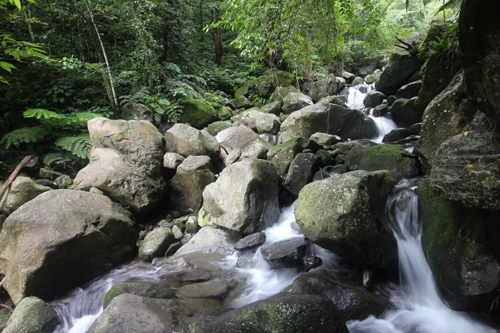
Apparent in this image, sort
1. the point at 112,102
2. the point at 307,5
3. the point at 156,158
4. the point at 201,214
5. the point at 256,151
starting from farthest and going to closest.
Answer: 1. the point at 112,102
2. the point at 256,151
3. the point at 156,158
4. the point at 201,214
5. the point at 307,5

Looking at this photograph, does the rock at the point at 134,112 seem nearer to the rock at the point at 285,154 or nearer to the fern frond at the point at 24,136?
the fern frond at the point at 24,136

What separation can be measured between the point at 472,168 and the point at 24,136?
916 centimetres

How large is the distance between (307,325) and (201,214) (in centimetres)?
399

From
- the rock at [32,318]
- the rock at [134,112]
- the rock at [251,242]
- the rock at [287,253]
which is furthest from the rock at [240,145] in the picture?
the rock at [32,318]

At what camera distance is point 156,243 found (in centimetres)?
506

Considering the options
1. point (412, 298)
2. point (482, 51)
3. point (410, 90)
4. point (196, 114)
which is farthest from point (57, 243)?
point (410, 90)

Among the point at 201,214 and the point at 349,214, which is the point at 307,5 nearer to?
the point at 349,214

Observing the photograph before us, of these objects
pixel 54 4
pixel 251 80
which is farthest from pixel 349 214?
pixel 251 80

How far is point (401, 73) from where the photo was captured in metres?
9.63

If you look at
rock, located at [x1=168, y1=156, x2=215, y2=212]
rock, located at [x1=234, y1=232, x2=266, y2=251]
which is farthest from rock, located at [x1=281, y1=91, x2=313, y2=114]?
rock, located at [x1=234, y1=232, x2=266, y2=251]

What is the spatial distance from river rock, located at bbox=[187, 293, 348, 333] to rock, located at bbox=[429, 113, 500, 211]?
5.90 feet

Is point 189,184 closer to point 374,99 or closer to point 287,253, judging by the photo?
point 287,253

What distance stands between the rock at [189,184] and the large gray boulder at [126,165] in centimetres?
39

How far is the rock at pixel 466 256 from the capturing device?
2.62 meters
